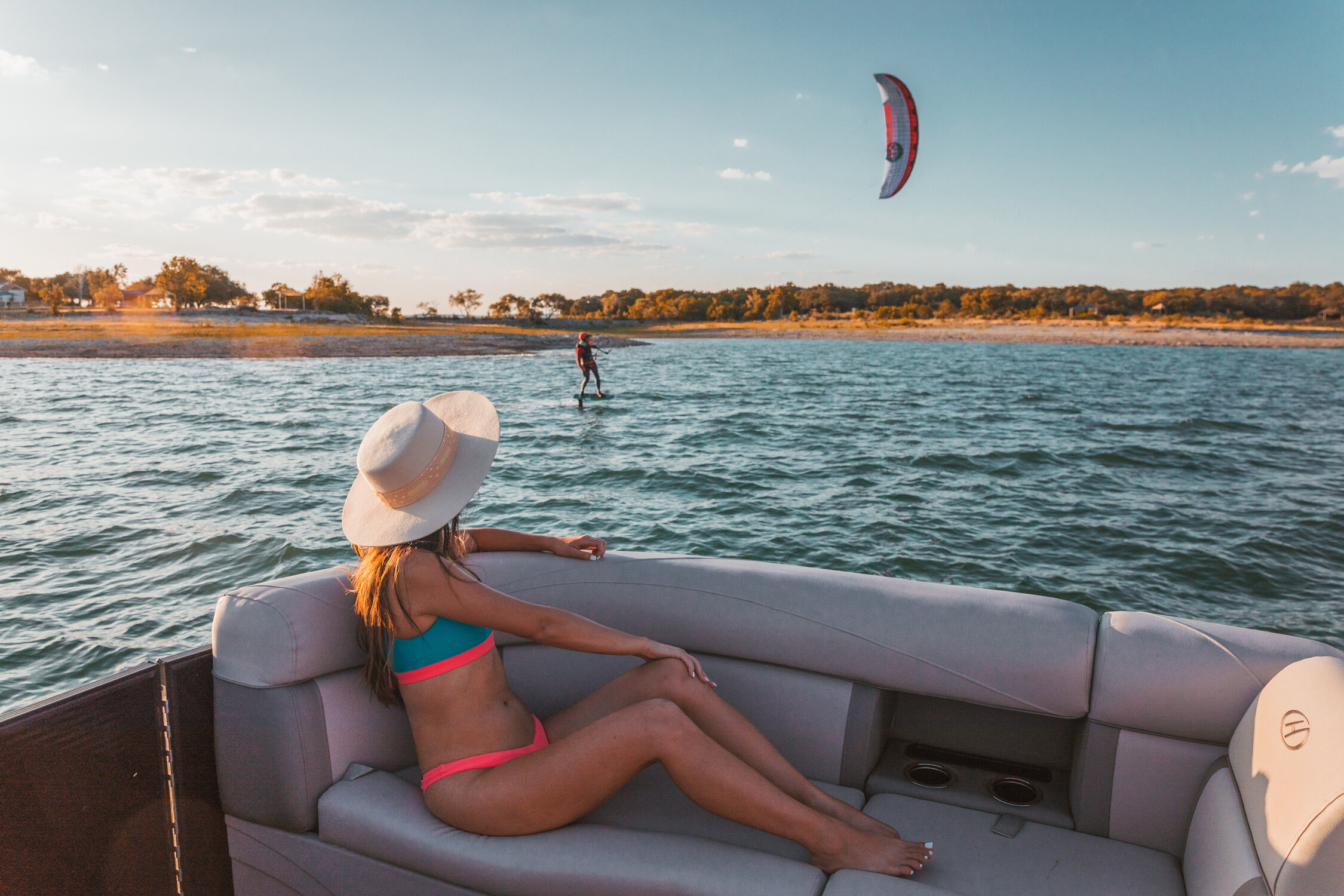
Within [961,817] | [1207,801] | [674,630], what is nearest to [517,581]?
[674,630]

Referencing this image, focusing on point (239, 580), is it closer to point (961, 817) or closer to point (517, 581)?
point (517, 581)

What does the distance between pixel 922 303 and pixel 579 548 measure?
138 metres

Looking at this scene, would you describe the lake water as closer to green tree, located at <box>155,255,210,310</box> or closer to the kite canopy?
the kite canopy

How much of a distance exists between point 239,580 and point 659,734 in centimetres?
620

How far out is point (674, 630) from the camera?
2.81 metres

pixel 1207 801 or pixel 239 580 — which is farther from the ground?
pixel 1207 801

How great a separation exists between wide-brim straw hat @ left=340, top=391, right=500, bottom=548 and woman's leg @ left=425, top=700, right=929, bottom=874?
2.43 ft

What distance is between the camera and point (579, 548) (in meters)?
3.00

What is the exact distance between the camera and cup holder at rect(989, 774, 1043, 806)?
8.36 feet

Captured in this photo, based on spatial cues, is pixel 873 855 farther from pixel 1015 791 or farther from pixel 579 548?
pixel 579 548

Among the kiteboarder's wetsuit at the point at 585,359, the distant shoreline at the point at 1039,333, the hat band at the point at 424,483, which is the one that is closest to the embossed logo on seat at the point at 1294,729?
the hat band at the point at 424,483

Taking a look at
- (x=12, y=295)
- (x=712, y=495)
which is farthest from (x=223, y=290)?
(x=712, y=495)

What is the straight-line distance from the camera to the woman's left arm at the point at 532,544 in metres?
2.99

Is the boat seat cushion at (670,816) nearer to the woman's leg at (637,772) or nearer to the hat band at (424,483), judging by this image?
the woman's leg at (637,772)
